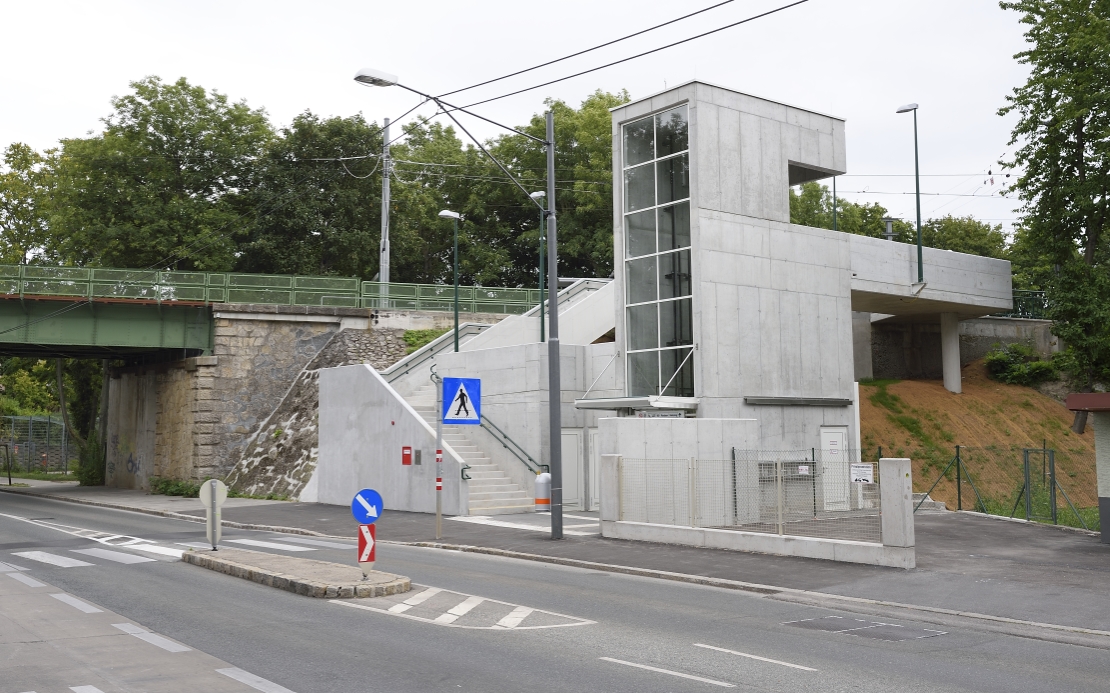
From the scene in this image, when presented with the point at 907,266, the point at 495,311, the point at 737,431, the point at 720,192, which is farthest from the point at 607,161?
the point at 737,431

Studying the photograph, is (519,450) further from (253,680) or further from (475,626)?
(253,680)

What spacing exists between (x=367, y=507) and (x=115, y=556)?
288 inches

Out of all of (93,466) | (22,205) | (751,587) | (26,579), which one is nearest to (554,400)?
(751,587)

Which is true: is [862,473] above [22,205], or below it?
below

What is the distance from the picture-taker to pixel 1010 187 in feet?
122

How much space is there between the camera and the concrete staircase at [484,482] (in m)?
25.9

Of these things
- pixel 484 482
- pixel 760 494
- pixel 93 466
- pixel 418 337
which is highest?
pixel 418 337

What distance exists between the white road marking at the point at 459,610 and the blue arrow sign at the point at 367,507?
1725 millimetres

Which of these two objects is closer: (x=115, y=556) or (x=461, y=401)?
(x=115, y=556)

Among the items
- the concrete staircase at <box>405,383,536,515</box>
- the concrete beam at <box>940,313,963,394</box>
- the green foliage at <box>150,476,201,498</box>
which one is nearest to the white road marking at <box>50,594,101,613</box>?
the concrete staircase at <box>405,383,536,515</box>

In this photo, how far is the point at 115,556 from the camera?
58.7ft

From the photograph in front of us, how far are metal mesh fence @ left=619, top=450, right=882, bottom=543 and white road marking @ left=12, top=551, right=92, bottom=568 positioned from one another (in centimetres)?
1026

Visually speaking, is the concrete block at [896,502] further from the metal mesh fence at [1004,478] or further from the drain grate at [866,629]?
the metal mesh fence at [1004,478]

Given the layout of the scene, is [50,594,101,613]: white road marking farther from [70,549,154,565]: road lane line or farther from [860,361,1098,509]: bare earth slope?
[860,361,1098,509]: bare earth slope
